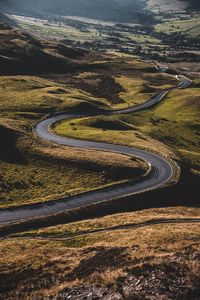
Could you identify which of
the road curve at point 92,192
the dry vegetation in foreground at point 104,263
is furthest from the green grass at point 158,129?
the dry vegetation in foreground at point 104,263

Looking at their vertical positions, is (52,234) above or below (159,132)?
below

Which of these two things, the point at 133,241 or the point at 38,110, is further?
the point at 38,110

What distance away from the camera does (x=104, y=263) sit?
50.9 meters

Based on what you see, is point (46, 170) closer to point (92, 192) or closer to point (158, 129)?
point (92, 192)

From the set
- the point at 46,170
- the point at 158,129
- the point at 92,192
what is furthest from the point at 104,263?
the point at 158,129

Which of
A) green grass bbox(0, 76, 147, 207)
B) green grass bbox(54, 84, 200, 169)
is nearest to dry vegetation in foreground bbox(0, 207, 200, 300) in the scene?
green grass bbox(0, 76, 147, 207)

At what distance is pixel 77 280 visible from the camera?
156ft

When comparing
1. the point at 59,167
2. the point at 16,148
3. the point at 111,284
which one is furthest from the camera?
the point at 16,148

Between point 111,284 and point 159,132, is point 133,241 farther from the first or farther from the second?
point 159,132

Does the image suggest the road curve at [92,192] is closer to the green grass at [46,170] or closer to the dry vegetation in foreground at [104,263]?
the green grass at [46,170]

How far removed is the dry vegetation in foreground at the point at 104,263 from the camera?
4538cm

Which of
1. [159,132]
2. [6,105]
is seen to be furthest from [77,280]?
[6,105]

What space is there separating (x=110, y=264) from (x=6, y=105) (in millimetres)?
102184

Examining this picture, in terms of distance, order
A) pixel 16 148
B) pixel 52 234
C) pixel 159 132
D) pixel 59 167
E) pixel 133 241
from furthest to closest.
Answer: pixel 159 132 < pixel 16 148 < pixel 59 167 < pixel 52 234 < pixel 133 241
